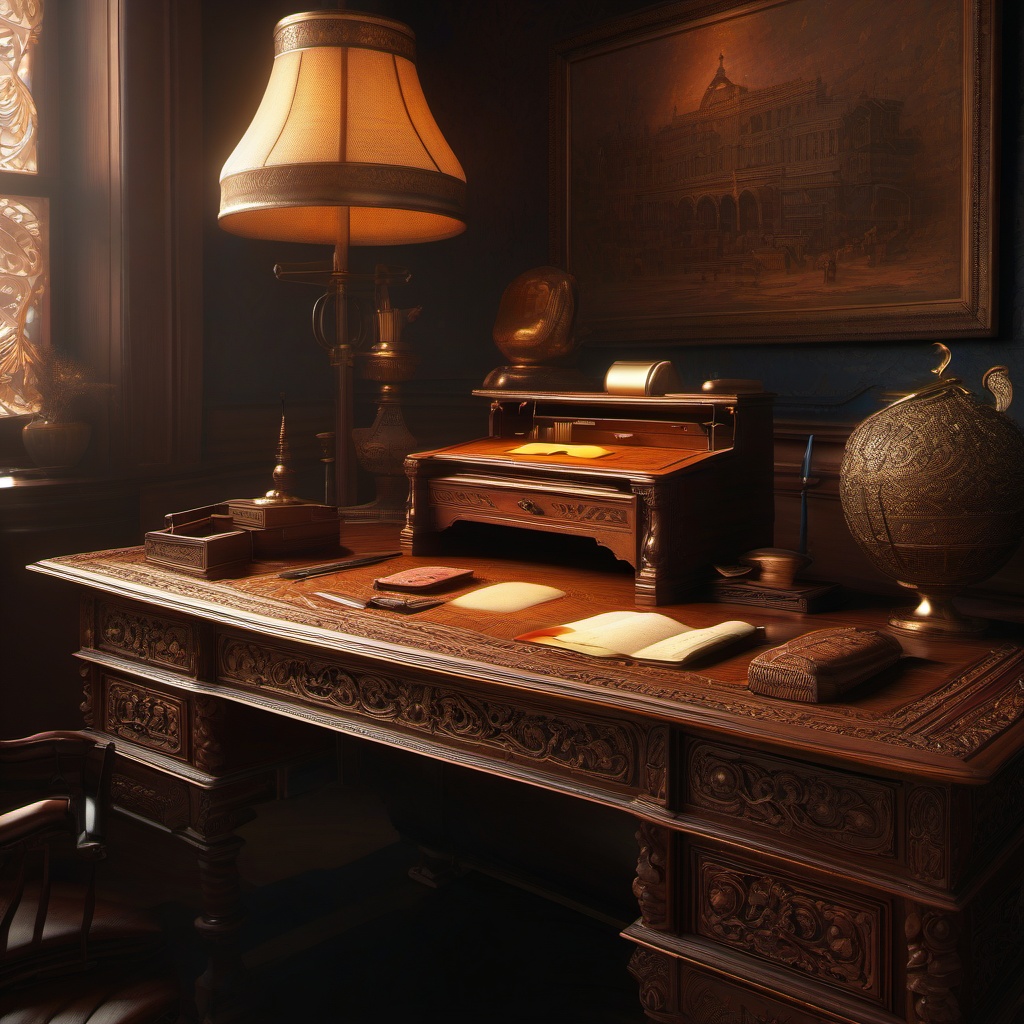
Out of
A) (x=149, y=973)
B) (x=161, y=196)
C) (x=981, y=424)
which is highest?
(x=161, y=196)

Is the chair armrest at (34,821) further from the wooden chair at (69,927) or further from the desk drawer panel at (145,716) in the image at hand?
the desk drawer panel at (145,716)

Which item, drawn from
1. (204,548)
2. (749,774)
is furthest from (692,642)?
(204,548)

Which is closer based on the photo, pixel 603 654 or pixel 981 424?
pixel 603 654

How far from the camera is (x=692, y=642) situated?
1.67 meters

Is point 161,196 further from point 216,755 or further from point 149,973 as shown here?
point 149,973

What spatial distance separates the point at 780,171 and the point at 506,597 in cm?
132

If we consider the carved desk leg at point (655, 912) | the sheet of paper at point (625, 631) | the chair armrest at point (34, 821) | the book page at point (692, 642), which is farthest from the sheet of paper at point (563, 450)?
the chair armrest at point (34, 821)

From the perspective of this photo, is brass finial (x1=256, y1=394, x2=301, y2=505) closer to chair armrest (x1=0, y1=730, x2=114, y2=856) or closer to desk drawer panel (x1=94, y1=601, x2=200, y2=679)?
desk drawer panel (x1=94, y1=601, x2=200, y2=679)

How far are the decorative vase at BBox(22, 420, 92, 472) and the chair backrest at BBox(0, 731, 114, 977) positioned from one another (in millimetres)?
1177

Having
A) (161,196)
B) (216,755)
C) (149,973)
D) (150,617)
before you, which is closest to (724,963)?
(149,973)

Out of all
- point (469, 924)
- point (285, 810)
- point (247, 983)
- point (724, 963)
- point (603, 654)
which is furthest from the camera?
point (285, 810)

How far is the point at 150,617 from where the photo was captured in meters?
2.36

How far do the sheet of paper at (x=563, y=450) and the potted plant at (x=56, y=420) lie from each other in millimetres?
1416

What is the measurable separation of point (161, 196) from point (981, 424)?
2415 millimetres
